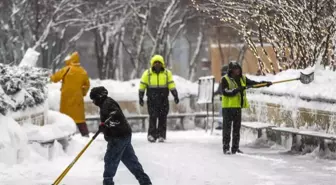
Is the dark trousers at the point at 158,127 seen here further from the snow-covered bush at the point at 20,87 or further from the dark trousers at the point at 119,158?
the dark trousers at the point at 119,158

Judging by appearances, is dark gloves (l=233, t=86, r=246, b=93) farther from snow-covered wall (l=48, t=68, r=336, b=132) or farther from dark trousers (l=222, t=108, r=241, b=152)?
snow-covered wall (l=48, t=68, r=336, b=132)

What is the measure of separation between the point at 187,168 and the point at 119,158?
225cm

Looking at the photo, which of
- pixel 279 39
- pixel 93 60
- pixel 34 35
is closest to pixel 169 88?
pixel 279 39

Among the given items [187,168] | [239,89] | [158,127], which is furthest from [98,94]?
[158,127]

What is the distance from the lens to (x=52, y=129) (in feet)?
41.4

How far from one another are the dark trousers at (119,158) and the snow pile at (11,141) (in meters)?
1.86

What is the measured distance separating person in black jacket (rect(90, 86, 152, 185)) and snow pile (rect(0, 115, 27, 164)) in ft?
6.14

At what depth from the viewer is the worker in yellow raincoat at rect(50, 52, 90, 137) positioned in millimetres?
15617

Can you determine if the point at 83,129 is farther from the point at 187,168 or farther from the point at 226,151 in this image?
the point at 187,168

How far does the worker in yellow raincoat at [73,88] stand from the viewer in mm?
15617

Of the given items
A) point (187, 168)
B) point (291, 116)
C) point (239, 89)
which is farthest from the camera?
point (291, 116)

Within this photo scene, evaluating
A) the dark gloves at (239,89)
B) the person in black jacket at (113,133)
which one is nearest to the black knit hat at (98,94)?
the person in black jacket at (113,133)

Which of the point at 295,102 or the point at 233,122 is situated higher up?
the point at 295,102

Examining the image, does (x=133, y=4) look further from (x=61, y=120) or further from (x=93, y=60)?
(x=93, y=60)
